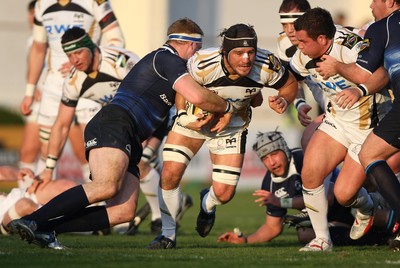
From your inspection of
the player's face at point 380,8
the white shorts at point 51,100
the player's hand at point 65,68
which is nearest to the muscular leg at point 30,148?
the white shorts at point 51,100

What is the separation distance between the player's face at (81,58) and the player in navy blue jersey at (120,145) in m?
1.80

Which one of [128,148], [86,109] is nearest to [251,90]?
[128,148]

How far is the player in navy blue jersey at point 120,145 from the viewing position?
370 inches

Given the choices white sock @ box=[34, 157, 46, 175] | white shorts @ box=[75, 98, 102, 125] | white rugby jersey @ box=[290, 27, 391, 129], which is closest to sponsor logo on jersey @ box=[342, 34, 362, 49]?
white rugby jersey @ box=[290, 27, 391, 129]

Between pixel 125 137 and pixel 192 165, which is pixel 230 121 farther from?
pixel 192 165

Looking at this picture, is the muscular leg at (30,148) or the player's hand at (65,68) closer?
the player's hand at (65,68)

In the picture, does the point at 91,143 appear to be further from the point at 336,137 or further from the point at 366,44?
the point at 366,44

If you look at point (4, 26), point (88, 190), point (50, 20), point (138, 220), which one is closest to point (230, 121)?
point (88, 190)

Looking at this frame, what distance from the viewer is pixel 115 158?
9461 millimetres

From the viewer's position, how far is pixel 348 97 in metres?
9.18

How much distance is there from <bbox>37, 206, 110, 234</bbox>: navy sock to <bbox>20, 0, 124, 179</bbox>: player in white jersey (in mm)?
3761

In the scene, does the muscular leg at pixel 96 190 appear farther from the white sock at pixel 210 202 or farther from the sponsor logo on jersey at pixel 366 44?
the sponsor logo on jersey at pixel 366 44

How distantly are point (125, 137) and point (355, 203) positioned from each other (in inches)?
93.2

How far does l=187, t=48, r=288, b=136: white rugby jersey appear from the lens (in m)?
9.77
